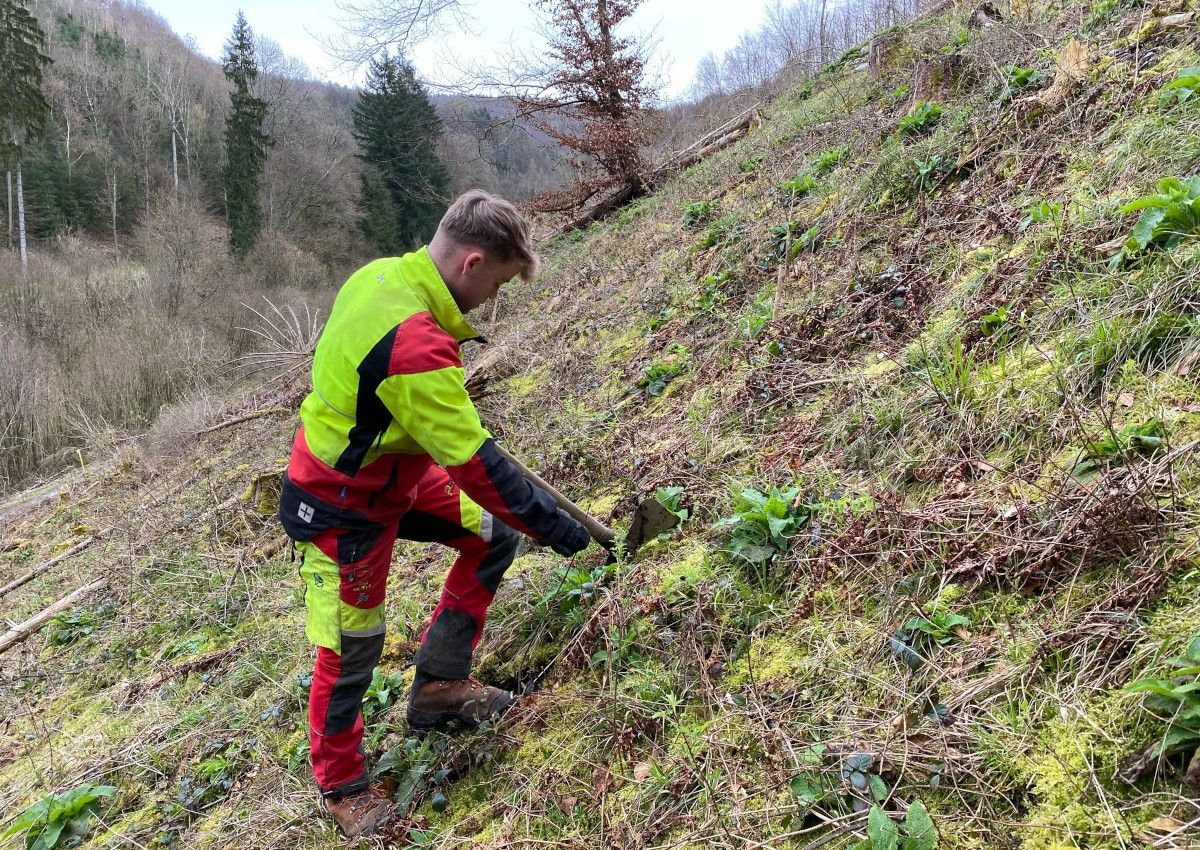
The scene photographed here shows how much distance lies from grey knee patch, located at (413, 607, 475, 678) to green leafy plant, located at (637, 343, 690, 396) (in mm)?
2477

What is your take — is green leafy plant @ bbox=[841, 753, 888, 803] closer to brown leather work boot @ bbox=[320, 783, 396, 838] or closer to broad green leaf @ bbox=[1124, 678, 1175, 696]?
broad green leaf @ bbox=[1124, 678, 1175, 696]

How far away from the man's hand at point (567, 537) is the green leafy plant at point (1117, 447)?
5.35 feet

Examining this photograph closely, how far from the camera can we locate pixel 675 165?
12.9 metres

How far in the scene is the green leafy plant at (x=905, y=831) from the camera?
1.38m

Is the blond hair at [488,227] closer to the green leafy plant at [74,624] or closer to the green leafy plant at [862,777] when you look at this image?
the green leafy plant at [862,777]

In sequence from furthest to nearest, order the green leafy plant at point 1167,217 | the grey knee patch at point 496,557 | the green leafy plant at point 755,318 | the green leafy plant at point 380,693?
the green leafy plant at point 755,318, the green leafy plant at point 380,693, the grey knee patch at point 496,557, the green leafy plant at point 1167,217

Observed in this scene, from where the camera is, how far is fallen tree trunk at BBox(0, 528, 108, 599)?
727 cm

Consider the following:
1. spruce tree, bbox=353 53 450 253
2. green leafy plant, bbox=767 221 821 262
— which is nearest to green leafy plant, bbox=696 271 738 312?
green leafy plant, bbox=767 221 821 262

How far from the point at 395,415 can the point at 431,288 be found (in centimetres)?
48

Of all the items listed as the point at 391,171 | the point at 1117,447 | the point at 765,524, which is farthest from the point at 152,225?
the point at 1117,447

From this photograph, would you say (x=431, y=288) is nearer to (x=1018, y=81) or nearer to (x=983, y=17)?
(x=1018, y=81)

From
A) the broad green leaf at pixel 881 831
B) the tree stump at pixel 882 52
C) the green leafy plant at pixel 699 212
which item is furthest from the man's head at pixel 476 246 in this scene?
the tree stump at pixel 882 52

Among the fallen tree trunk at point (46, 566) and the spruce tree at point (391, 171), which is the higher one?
the spruce tree at point (391, 171)

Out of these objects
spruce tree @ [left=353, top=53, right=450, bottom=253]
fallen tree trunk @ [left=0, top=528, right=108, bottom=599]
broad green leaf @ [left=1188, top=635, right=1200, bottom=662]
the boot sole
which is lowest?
fallen tree trunk @ [left=0, top=528, right=108, bottom=599]
